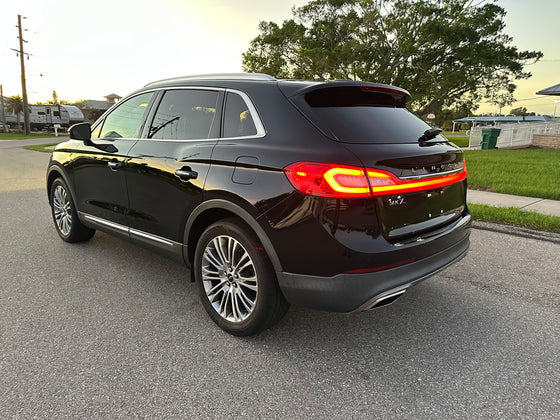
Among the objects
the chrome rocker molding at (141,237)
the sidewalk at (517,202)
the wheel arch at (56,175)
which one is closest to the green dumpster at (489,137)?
the sidewalk at (517,202)

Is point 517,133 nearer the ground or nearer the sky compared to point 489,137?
nearer the sky

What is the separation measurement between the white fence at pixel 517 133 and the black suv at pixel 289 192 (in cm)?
2058

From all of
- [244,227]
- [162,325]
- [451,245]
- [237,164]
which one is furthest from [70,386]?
[451,245]

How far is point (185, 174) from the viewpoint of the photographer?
2916 millimetres

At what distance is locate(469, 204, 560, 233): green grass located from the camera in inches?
215

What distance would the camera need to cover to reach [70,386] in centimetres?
222

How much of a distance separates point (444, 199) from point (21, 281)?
371cm

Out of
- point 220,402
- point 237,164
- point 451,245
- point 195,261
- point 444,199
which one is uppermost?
→ point 237,164

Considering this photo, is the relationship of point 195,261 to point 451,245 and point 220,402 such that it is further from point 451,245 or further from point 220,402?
point 451,245

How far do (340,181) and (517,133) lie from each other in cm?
2276

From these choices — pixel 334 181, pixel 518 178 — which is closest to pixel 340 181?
pixel 334 181

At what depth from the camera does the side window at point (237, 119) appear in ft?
8.84

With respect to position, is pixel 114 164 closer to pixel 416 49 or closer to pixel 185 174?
pixel 185 174

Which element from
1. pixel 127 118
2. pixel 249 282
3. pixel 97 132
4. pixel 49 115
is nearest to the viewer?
pixel 249 282
